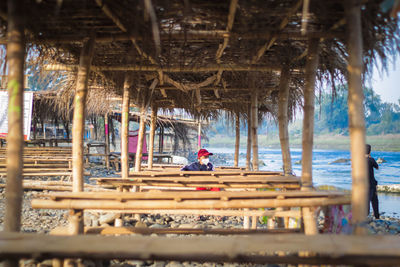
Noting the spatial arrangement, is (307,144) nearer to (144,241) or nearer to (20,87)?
(144,241)

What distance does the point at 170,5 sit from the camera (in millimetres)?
2324

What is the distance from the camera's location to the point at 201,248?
62.7 inches

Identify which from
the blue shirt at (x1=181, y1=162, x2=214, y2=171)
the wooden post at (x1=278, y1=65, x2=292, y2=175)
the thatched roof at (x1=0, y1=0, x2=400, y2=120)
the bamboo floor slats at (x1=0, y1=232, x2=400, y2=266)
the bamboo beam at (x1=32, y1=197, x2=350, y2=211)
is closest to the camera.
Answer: the bamboo floor slats at (x1=0, y1=232, x2=400, y2=266)

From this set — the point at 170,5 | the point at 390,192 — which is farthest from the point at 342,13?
the point at 390,192

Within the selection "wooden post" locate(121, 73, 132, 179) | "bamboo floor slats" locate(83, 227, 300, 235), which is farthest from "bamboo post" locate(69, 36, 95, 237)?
"wooden post" locate(121, 73, 132, 179)

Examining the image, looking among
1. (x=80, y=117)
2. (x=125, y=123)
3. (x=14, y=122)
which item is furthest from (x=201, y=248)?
(x=125, y=123)

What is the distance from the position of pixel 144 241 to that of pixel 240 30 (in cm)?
194

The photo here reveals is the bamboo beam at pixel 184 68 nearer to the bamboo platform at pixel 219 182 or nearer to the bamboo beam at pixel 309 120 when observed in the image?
the bamboo beam at pixel 309 120

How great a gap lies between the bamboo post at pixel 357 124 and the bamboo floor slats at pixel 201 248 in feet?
1.01

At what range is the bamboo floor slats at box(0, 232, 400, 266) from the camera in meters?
1.59

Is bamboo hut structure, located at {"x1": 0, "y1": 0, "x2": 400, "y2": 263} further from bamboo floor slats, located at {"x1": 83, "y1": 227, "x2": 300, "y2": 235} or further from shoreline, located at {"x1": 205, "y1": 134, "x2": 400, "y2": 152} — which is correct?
shoreline, located at {"x1": 205, "y1": 134, "x2": 400, "y2": 152}

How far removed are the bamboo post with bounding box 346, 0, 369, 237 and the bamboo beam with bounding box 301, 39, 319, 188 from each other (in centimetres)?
62

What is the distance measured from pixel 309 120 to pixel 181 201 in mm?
1438

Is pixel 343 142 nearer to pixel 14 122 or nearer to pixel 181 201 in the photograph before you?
pixel 181 201
